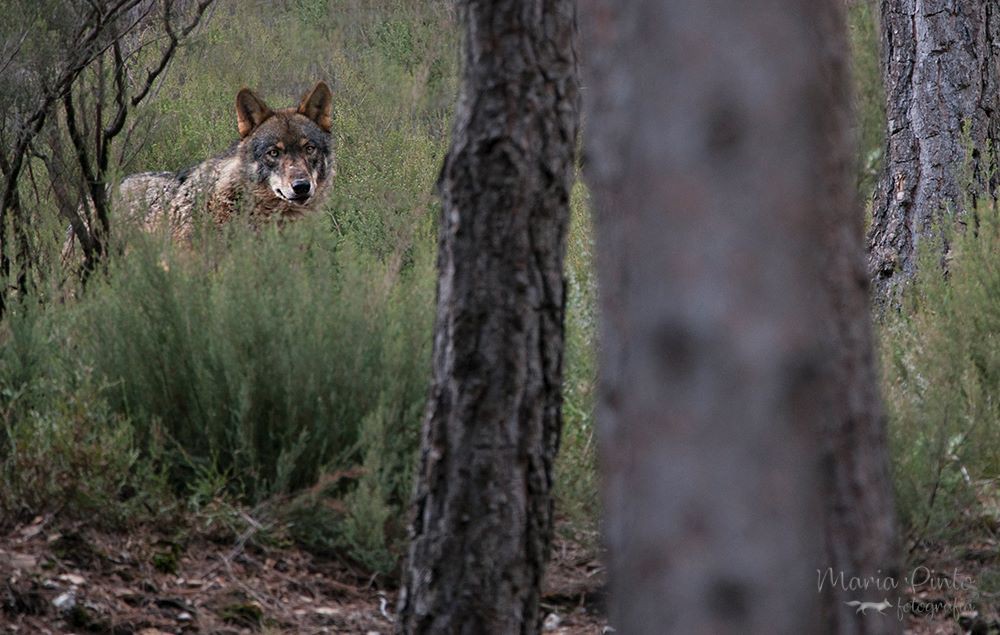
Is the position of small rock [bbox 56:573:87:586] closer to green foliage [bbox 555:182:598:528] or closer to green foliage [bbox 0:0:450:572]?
green foliage [bbox 0:0:450:572]

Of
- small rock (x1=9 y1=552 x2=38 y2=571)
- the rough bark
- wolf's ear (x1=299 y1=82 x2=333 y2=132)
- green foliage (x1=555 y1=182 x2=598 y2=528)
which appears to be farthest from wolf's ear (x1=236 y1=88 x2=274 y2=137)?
the rough bark

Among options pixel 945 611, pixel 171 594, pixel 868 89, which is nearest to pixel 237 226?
pixel 171 594

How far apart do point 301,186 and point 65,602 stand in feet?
14.4

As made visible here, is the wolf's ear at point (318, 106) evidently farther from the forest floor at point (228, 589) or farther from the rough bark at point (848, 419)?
the rough bark at point (848, 419)

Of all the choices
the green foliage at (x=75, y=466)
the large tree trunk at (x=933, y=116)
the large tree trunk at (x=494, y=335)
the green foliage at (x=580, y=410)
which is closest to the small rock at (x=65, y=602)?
the green foliage at (x=75, y=466)

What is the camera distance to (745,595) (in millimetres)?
1498

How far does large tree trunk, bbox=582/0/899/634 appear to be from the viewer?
150cm

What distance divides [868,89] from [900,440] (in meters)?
5.13

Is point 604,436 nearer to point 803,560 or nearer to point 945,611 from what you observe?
point 803,560

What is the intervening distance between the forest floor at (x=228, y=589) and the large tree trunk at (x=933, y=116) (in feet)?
9.05

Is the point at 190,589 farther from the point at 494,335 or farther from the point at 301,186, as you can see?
the point at 301,186

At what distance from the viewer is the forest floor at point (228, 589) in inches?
144

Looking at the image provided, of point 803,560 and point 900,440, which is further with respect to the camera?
point 900,440

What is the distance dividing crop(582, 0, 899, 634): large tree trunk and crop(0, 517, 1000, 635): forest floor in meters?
2.28
